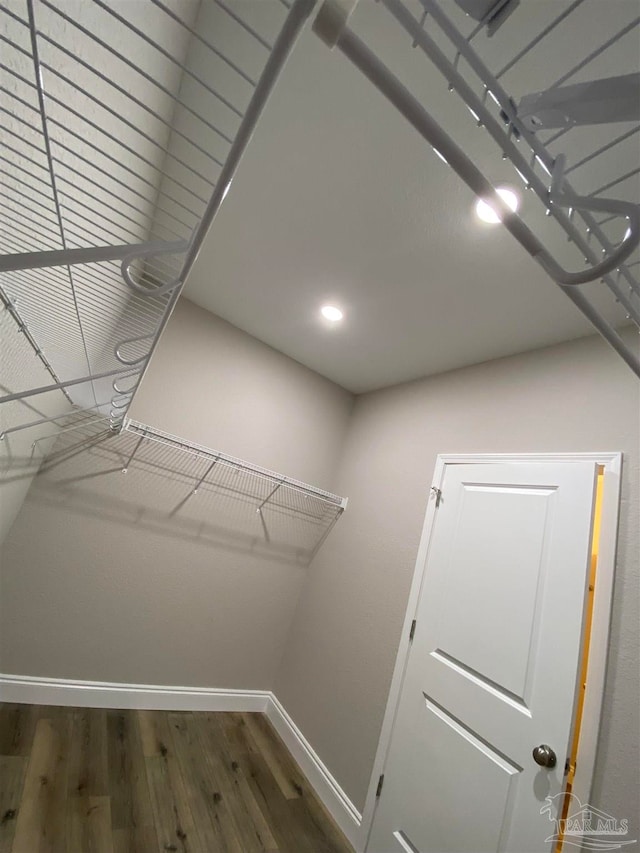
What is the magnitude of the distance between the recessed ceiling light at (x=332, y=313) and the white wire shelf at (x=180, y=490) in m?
1.02

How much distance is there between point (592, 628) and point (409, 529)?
3.11 ft

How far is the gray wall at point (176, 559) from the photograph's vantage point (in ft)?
6.82

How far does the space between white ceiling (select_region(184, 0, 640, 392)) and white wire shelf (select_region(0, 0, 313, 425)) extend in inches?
7.9

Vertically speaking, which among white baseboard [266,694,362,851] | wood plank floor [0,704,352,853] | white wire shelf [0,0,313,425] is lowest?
wood plank floor [0,704,352,853]

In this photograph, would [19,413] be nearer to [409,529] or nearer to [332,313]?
[332,313]

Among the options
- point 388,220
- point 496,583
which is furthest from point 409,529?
point 388,220

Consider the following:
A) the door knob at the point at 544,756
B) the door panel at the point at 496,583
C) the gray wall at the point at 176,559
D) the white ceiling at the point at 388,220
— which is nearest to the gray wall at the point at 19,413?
the gray wall at the point at 176,559

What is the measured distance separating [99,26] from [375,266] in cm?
117

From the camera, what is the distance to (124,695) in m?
2.22

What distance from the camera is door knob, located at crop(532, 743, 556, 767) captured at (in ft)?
4.15

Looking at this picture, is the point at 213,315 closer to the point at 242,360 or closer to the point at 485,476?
the point at 242,360

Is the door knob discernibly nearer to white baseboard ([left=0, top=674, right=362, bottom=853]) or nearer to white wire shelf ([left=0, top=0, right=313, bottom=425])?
white baseboard ([left=0, top=674, right=362, bottom=853])

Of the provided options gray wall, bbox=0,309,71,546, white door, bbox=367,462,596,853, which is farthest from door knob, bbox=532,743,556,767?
gray wall, bbox=0,309,71,546

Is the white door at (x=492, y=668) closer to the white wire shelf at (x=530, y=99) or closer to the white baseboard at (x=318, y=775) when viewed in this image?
the white baseboard at (x=318, y=775)
